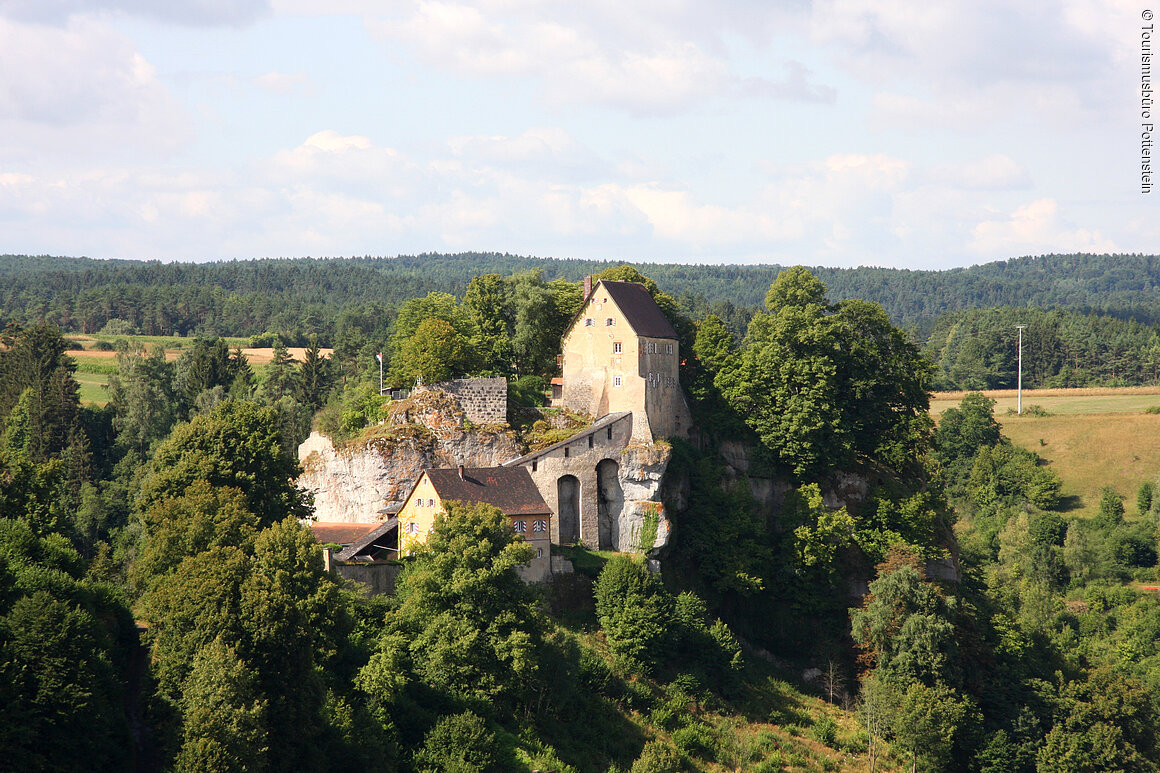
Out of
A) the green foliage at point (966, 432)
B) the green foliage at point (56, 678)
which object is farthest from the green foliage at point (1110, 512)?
the green foliage at point (56, 678)

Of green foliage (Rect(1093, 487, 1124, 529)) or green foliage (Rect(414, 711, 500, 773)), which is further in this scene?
green foliage (Rect(1093, 487, 1124, 529))

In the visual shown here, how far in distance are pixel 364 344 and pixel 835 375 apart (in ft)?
198

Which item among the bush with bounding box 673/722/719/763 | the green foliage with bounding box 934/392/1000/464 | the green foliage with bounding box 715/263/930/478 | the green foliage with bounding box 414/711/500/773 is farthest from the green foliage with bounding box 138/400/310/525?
the green foliage with bounding box 934/392/1000/464

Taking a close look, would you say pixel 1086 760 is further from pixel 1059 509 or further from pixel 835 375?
pixel 1059 509

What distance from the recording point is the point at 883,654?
184 feet

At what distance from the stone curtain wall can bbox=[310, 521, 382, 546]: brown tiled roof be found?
7031mm

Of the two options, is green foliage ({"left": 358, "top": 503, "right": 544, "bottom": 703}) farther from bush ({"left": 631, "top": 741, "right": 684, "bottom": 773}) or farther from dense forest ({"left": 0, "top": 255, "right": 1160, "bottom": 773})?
bush ({"left": 631, "top": 741, "right": 684, "bottom": 773})

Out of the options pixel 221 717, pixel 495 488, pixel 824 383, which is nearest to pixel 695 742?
pixel 495 488

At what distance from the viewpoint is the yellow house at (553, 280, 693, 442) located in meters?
58.7

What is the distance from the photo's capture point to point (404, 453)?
59531 millimetres

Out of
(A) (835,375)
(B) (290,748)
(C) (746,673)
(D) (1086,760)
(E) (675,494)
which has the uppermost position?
(A) (835,375)

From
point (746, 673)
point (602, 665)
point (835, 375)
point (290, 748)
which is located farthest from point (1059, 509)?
point (290, 748)

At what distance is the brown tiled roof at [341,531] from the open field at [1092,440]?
6784 centimetres

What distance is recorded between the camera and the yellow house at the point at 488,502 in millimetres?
51781
